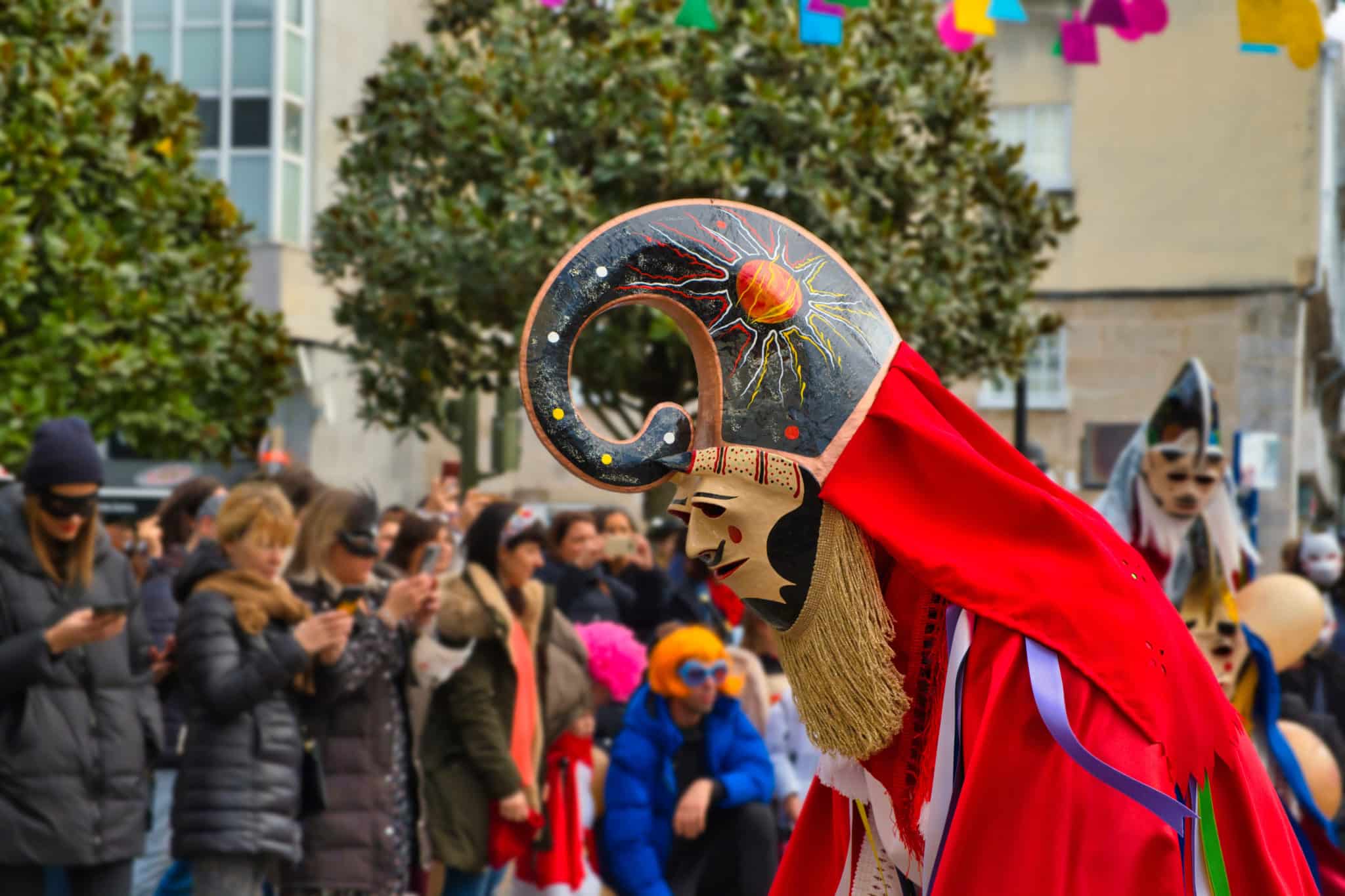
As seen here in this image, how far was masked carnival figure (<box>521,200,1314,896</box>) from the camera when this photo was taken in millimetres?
2604

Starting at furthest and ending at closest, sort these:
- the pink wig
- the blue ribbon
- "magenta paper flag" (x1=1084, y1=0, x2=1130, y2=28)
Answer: the pink wig → "magenta paper flag" (x1=1084, y1=0, x2=1130, y2=28) → the blue ribbon

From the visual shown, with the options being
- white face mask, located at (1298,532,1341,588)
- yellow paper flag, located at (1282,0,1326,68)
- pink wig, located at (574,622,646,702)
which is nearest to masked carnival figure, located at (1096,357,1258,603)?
yellow paper flag, located at (1282,0,1326,68)

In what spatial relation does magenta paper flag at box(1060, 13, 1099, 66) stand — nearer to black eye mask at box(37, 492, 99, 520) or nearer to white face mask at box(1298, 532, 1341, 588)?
black eye mask at box(37, 492, 99, 520)

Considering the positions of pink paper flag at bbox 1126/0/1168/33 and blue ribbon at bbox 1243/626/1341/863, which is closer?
blue ribbon at bbox 1243/626/1341/863

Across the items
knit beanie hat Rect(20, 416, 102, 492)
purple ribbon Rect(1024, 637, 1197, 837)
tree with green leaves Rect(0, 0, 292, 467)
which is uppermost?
tree with green leaves Rect(0, 0, 292, 467)

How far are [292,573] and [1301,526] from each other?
93.2 feet

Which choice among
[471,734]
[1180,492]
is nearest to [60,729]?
[471,734]

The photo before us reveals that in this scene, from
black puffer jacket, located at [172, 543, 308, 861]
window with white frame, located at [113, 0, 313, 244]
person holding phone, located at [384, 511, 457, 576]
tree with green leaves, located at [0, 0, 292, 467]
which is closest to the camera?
black puffer jacket, located at [172, 543, 308, 861]

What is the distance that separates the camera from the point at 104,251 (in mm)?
13562

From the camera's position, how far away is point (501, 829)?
7121 mm

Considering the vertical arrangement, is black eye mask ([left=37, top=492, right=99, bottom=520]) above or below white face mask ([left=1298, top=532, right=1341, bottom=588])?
above

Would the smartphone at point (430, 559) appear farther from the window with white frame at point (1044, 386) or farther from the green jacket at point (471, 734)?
the window with white frame at point (1044, 386)

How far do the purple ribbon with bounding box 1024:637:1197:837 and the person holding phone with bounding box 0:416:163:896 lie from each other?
3.81 metres

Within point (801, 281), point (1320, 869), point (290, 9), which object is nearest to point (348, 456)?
point (290, 9)
